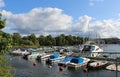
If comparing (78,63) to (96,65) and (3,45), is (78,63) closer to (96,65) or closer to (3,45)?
(96,65)

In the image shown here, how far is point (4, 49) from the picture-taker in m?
16.4

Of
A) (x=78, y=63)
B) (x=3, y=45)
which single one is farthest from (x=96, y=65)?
(x=3, y=45)

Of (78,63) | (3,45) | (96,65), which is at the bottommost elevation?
(96,65)

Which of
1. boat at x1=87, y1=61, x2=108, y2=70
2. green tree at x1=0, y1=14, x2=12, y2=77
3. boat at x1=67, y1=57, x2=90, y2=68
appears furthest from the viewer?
boat at x1=67, y1=57, x2=90, y2=68

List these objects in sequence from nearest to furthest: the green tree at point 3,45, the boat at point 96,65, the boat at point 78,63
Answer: the green tree at point 3,45, the boat at point 96,65, the boat at point 78,63

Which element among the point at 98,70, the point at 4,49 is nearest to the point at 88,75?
the point at 98,70

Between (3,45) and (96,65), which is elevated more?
(3,45)

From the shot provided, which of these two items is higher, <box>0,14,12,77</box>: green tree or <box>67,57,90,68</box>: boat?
<box>0,14,12,77</box>: green tree

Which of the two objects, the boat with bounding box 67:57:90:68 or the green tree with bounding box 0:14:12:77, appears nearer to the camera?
the green tree with bounding box 0:14:12:77

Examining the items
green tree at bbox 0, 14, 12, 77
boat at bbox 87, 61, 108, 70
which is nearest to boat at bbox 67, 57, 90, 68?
boat at bbox 87, 61, 108, 70

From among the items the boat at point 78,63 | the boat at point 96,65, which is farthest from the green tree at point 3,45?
the boat at point 78,63

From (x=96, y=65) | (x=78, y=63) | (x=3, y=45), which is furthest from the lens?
(x=78, y=63)

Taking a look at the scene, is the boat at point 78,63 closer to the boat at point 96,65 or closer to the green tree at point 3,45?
the boat at point 96,65

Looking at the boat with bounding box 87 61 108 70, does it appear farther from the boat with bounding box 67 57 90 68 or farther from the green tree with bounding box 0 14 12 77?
the green tree with bounding box 0 14 12 77
